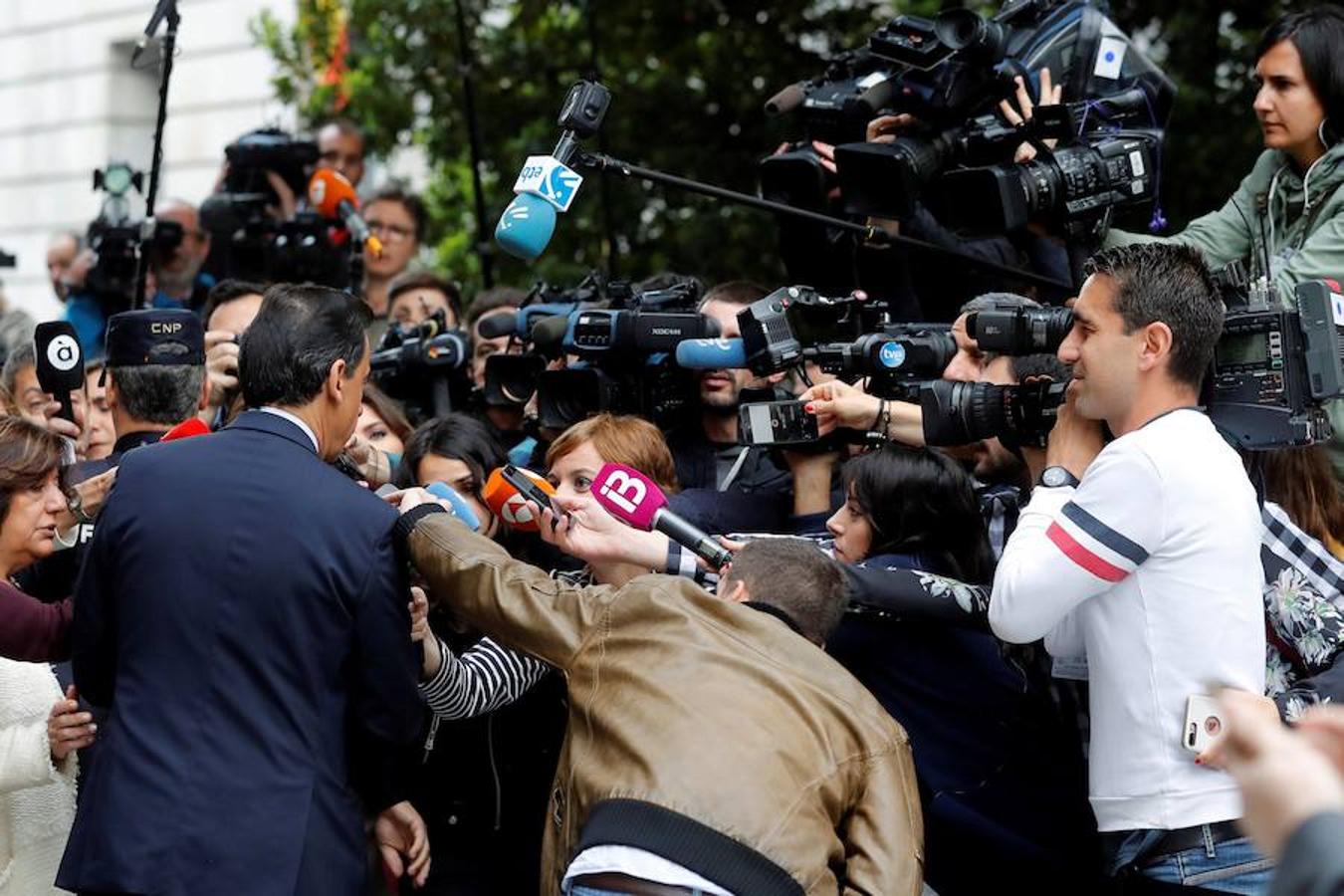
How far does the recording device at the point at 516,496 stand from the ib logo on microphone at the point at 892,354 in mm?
836

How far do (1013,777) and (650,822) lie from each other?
4.33ft

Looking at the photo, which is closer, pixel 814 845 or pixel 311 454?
pixel 814 845

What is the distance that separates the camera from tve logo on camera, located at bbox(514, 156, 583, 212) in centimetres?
484

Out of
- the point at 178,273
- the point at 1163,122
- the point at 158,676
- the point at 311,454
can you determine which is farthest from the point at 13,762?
the point at 178,273

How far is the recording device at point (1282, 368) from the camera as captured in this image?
412 centimetres

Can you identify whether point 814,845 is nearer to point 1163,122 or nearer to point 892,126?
point 892,126

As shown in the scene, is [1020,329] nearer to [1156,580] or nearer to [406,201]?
[1156,580]

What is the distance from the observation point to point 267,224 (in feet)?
25.8

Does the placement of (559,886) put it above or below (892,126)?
below

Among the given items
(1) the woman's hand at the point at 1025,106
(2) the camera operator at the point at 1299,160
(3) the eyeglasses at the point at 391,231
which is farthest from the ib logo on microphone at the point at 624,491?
(3) the eyeglasses at the point at 391,231

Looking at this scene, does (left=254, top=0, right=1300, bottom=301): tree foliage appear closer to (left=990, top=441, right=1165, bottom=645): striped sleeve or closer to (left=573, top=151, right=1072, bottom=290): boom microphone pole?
(left=573, top=151, right=1072, bottom=290): boom microphone pole

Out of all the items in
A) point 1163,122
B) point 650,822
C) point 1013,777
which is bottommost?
point 1013,777

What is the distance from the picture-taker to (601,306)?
547 cm

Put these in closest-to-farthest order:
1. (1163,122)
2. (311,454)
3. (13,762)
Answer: (311,454) → (13,762) → (1163,122)
